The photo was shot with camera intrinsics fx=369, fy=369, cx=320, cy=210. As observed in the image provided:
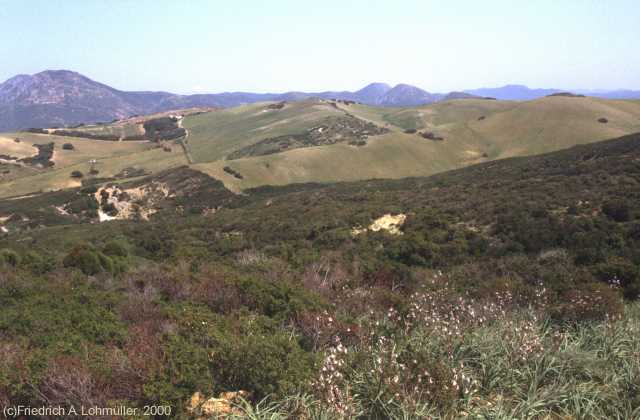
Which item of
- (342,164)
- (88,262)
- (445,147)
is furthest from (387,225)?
(445,147)

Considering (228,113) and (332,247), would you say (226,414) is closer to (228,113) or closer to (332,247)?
(332,247)

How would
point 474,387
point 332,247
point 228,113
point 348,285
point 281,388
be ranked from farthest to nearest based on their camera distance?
point 228,113
point 332,247
point 348,285
point 474,387
point 281,388

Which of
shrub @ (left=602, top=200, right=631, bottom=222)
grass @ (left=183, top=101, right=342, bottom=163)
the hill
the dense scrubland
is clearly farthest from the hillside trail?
the dense scrubland

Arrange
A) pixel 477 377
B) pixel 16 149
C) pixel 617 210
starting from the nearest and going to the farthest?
pixel 477 377, pixel 617 210, pixel 16 149

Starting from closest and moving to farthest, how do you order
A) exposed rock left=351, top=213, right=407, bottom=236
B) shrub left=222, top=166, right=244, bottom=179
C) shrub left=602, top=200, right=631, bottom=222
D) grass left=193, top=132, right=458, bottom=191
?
shrub left=602, top=200, right=631, bottom=222 < exposed rock left=351, top=213, right=407, bottom=236 < shrub left=222, top=166, right=244, bottom=179 < grass left=193, top=132, right=458, bottom=191

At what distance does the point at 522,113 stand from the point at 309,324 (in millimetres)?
94461

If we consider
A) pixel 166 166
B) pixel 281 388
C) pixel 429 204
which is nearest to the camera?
pixel 281 388

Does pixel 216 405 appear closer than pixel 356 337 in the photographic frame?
Yes

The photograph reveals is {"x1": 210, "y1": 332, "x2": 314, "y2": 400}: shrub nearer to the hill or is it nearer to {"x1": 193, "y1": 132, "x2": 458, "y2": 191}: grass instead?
{"x1": 193, "y1": 132, "x2": 458, "y2": 191}: grass

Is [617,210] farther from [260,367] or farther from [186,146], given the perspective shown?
[186,146]

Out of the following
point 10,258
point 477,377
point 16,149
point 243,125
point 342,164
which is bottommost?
point 342,164

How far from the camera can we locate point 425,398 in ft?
12.4

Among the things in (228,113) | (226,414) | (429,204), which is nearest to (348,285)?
(226,414)

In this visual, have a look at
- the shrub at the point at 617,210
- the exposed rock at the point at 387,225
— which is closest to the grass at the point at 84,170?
the exposed rock at the point at 387,225
